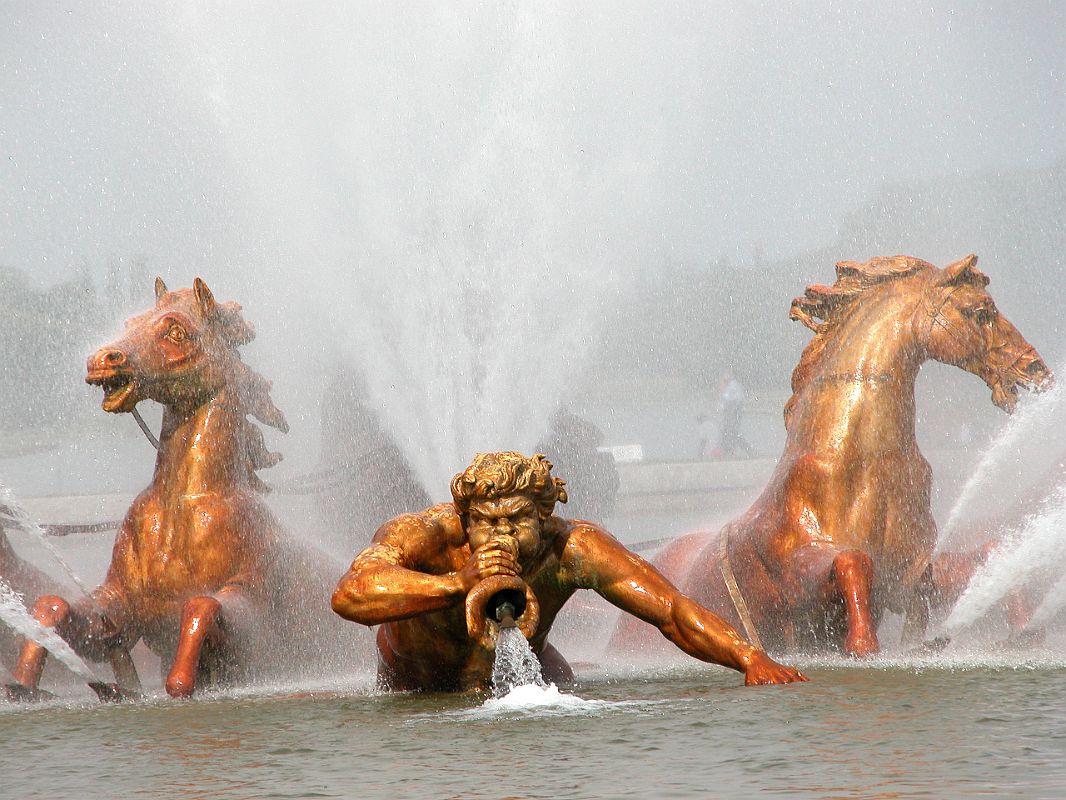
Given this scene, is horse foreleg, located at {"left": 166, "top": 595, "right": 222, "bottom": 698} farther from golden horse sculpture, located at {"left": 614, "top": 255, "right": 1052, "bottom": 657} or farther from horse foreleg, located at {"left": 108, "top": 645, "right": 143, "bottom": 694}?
golden horse sculpture, located at {"left": 614, "top": 255, "right": 1052, "bottom": 657}

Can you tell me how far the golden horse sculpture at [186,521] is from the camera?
745 centimetres

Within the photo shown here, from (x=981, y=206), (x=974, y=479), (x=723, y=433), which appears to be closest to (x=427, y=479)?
(x=974, y=479)

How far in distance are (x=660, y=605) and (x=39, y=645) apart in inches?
114

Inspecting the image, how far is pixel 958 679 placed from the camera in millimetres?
5785

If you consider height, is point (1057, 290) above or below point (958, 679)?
above

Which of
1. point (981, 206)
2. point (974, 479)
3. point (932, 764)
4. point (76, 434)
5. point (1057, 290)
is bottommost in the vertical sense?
point (932, 764)

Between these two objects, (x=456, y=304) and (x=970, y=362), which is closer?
(x=970, y=362)

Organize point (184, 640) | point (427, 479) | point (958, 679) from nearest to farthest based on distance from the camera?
point (958, 679) → point (184, 640) → point (427, 479)

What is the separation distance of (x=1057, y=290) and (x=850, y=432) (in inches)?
881

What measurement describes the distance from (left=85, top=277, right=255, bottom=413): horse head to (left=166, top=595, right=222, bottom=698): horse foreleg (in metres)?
1.03

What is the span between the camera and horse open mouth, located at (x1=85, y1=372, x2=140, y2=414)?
25.2 feet

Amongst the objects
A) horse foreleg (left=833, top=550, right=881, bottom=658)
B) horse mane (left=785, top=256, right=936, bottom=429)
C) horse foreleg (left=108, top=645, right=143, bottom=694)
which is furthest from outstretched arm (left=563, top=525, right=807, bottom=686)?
horse foreleg (left=108, top=645, right=143, bottom=694)

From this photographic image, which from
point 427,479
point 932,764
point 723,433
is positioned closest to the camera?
point 932,764

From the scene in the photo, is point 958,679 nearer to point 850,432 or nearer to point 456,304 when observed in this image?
point 850,432
